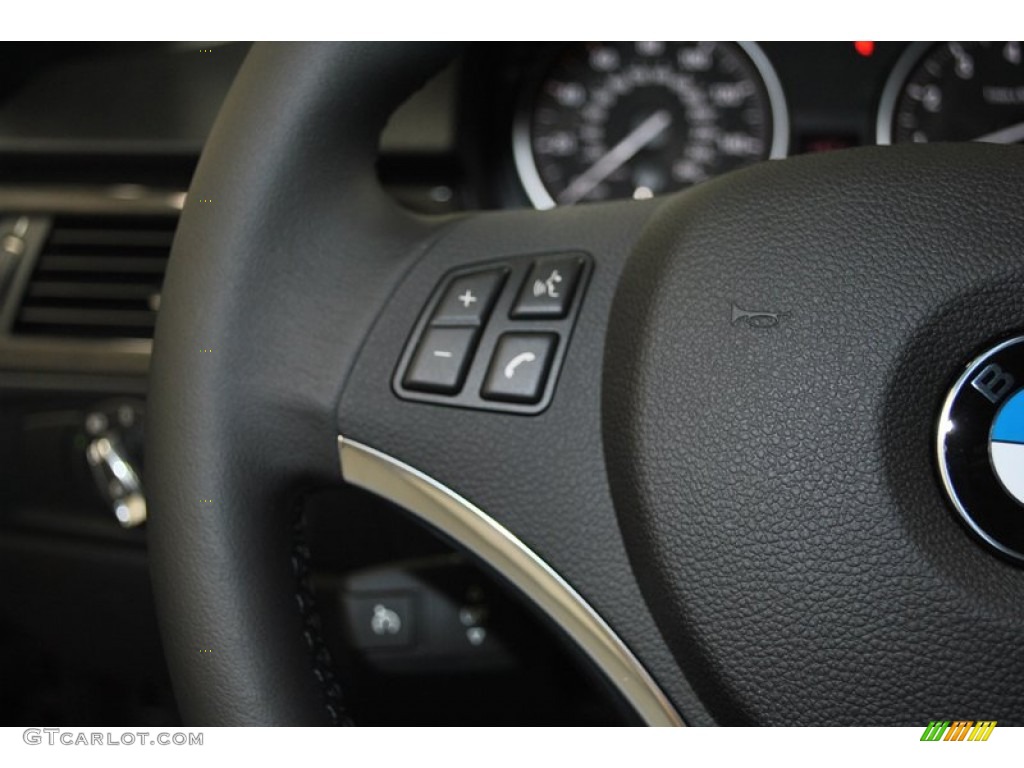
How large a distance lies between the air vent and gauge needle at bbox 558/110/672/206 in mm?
372

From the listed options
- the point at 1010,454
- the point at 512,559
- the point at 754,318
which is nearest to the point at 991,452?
the point at 1010,454

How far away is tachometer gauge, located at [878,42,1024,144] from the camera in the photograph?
1.07 meters

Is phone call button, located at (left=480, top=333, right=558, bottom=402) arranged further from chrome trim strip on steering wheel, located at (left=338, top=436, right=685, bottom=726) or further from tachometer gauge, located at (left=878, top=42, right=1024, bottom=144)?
tachometer gauge, located at (left=878, top=42, right=1024, bottom=144)

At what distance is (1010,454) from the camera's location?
506mm

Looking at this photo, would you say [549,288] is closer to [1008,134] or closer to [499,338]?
[499,338]

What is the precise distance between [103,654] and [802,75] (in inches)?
32.7

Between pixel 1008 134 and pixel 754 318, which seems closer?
pixel 754 318

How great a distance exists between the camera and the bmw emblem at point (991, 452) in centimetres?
51

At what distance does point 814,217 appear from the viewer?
55 cm

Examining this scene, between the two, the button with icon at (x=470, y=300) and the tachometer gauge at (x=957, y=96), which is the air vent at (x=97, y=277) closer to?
the button with icon at (x=470, y=300)

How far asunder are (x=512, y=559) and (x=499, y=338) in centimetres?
11

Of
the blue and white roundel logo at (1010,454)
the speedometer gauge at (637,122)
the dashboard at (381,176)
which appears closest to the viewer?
the blue and white roundel logo at (1010,454)

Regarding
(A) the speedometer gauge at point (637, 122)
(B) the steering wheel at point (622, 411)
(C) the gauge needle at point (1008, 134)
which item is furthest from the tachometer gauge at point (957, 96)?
(B) the steering wheel at point (622, 411)
